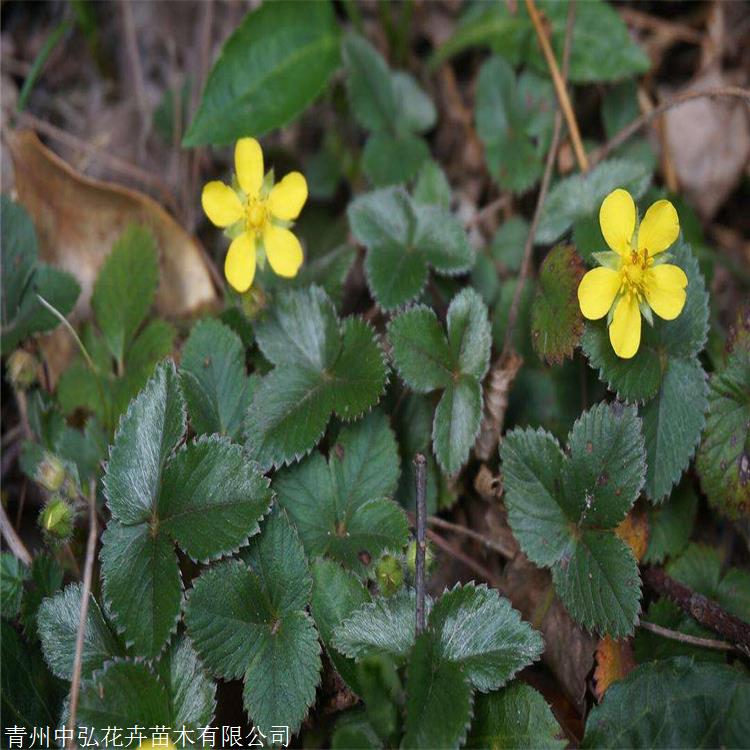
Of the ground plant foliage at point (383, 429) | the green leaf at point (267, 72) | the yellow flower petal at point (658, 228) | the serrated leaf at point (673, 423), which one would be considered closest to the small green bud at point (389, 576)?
the ground plant foliage at point (383, 429)

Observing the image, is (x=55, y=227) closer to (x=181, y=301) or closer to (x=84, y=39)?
(x=181, y=301)

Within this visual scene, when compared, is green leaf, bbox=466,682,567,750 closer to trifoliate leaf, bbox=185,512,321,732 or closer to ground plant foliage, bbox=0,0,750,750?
ground plant foliage, bbox=0,0,750,750

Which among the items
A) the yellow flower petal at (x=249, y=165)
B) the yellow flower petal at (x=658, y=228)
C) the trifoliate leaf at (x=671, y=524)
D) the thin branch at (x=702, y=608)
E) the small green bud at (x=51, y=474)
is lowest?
the thin branch at (x=702, y=608)

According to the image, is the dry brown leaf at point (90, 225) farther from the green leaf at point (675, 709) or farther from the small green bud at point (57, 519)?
the green leaf at point (675, 709)

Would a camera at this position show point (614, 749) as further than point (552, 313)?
No

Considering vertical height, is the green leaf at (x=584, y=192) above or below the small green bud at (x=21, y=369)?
above

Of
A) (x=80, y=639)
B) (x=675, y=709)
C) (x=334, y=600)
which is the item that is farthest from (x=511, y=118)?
(x=80, y=639)

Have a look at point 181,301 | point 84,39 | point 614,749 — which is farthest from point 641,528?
point 84,39
